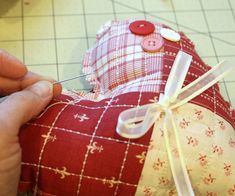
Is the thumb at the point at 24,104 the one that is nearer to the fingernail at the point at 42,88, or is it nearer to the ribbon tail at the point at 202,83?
the fingernail at the point at 42,88

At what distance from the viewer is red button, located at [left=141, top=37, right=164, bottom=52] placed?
2.82ft

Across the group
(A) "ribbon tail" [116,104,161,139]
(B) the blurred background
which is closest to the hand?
(A) "ribbon tail" [116,104,161,139]

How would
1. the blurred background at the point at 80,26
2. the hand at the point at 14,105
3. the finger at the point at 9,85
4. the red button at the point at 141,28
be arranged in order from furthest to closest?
the blurred background at the point at 80,26 < the red button at the point at 141,28 < the finger at the point at 9,85 < the hand at the point at 14,105

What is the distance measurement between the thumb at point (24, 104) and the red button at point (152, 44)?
0.19 metres

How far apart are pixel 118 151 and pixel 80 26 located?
1.85 ft

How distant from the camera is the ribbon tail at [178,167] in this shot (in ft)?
2.39

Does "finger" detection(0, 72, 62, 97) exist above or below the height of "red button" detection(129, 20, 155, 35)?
below

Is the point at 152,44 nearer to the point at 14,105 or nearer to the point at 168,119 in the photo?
the point at 168,119

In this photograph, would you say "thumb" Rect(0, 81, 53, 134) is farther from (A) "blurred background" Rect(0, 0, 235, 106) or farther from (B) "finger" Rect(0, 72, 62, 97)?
(A) "blurred background" Rect(0, 0, 235, 106)

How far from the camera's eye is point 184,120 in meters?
0.75

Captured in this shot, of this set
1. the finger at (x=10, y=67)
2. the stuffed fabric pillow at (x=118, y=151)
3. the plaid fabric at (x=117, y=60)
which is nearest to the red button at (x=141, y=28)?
the plaid fabric at (x=117, y=60)

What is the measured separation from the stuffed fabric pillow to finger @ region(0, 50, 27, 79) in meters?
0.07

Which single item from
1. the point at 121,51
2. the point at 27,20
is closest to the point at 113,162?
the point at 121,51

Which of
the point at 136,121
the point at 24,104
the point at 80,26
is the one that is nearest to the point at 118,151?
the point at 136,121
